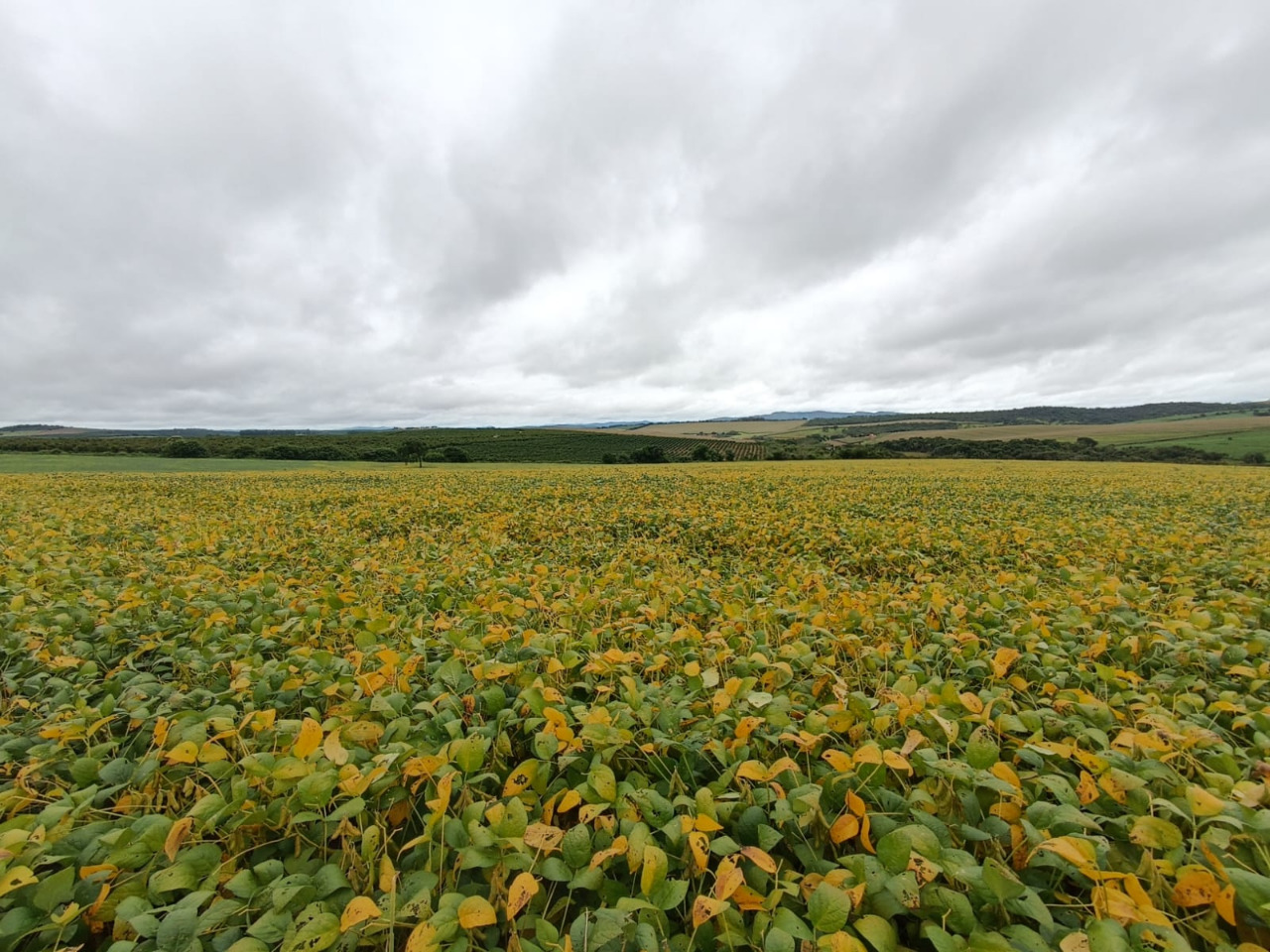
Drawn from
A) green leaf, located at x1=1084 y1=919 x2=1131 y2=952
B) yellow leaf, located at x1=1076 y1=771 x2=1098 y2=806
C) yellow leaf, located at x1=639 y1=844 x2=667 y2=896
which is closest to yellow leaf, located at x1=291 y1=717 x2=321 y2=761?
yellow leaf, located at x1=639 y1=844 x2=667 y2=896

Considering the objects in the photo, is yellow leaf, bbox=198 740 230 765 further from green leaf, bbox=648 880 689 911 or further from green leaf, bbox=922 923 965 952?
green leaf, bbox=922 923 965 952

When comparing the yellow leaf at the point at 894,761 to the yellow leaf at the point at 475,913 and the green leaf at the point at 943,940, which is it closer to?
the green leaf at the point at 943,940

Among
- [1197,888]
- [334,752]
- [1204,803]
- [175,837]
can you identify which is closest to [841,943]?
[1197,888]

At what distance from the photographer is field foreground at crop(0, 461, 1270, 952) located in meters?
1.48

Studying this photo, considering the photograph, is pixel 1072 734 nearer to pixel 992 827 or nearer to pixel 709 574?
pixel 992 827

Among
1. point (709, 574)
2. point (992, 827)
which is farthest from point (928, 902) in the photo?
point (709, 574)

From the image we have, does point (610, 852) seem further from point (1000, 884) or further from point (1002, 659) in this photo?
point (1002, 659)

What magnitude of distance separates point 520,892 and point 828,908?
88 centimetres

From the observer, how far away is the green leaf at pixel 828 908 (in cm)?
140

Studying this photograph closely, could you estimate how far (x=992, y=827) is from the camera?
1798 mm

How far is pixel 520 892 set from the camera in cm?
142

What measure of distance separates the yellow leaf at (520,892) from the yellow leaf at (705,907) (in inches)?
17.8

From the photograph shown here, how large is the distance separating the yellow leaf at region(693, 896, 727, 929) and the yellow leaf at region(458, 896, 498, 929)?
0.56 m

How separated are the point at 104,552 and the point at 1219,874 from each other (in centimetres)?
866
